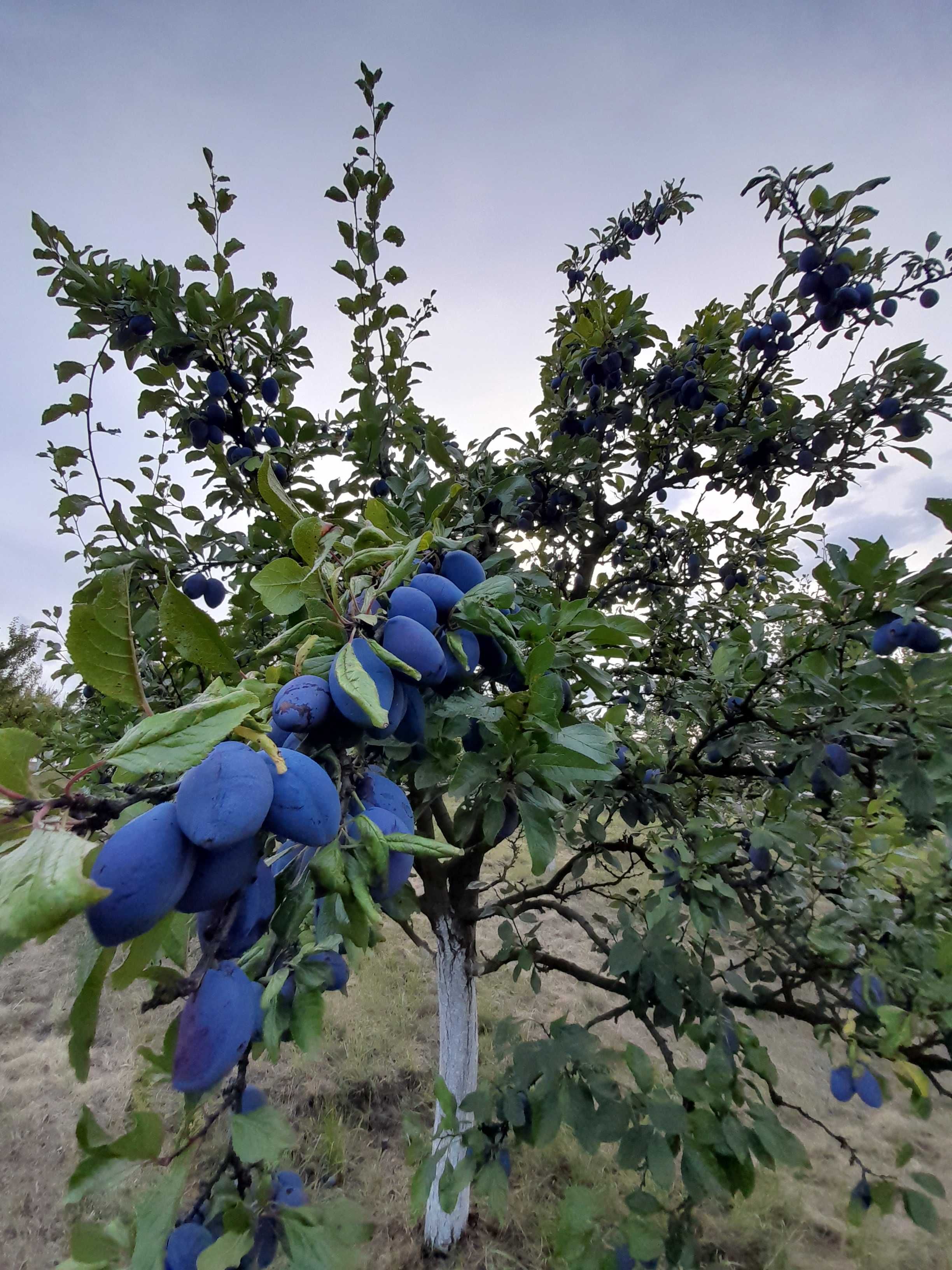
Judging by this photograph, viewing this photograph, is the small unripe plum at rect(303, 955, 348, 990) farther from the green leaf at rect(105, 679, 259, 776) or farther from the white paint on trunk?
A: the white paint on trunk

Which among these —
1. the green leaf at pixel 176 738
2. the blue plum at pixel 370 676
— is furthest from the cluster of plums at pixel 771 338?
the green leaf at pixel 176 738

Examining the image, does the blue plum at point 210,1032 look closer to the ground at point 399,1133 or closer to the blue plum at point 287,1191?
the blue plum at point 287,1191

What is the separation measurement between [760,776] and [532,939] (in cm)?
88

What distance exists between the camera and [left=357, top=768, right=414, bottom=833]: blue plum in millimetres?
590

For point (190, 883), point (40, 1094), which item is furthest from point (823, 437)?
point (40, 1094)

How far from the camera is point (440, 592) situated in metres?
0.71

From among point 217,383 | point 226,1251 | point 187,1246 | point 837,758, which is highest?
point 217,383

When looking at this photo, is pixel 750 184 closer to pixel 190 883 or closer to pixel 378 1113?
pixel 190 883

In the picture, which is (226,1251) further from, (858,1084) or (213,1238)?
(858,1084)

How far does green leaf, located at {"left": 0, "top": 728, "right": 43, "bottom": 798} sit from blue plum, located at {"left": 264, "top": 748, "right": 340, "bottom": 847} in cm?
15

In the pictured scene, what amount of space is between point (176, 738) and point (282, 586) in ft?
0.90

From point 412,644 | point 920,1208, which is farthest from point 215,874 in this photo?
point 920,1208

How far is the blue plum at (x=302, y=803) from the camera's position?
444 mm

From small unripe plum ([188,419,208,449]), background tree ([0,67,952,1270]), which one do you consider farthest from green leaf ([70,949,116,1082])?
small unripe plum ([188,419,208,449])
